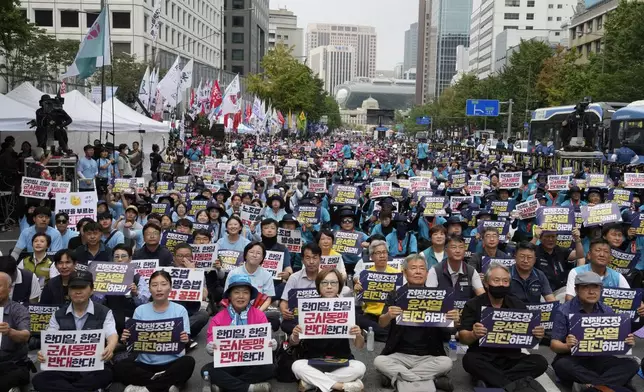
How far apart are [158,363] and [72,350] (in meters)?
0.83

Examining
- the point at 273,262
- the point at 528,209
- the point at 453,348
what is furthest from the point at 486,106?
the point at 453,348

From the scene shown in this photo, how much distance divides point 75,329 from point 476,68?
144m

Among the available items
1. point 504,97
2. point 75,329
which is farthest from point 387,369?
point 504,97

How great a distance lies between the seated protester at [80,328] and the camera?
699 centimetres

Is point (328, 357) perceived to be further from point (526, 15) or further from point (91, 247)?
point (526, 15)

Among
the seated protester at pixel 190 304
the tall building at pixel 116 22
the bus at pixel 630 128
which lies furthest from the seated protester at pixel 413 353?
the tall building at pixel 116 22

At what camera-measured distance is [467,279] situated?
8891 mm

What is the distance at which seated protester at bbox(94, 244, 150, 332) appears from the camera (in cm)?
910

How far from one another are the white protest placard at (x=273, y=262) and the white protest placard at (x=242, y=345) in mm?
2918

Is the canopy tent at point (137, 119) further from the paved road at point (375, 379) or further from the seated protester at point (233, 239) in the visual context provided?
the paved road at point (375, 379)

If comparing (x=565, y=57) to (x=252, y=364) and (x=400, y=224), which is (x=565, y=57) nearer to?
(x=400, y=224)

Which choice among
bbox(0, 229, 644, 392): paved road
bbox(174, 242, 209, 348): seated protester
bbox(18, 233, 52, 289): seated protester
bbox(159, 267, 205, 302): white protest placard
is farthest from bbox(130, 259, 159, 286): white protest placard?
bbox(18, 233, 52, 289): seated protester

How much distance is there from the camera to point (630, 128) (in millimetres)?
32031

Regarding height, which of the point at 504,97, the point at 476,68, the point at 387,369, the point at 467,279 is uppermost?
the point at 476,68
